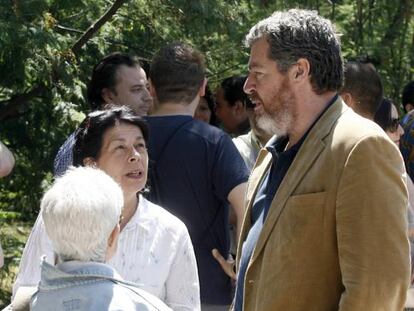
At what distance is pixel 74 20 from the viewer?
6.73 metres

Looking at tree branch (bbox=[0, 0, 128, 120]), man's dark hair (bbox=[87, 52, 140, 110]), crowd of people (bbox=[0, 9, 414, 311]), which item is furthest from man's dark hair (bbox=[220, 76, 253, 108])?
crowd of people (bbox=[0, 9, 414, 311])

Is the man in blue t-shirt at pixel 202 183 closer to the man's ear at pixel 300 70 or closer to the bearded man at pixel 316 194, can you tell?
the bearded man at pixel 316 194

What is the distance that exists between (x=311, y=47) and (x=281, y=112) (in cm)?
24

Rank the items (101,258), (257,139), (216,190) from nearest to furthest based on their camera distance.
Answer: (101,258), (216,190), (257,139)

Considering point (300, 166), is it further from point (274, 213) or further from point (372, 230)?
point (372, 230)

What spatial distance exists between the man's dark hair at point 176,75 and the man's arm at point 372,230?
6.33ft

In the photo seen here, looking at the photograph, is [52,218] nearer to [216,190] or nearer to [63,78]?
[216,190]

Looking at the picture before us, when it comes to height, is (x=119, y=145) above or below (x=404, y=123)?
above

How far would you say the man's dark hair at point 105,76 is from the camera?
5.12 metres

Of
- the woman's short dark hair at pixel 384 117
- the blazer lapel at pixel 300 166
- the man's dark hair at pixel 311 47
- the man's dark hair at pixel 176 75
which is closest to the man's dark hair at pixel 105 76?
the man's dark hair at pixel 176 75

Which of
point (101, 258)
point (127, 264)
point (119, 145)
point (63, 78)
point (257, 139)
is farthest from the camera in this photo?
point (63, 78)

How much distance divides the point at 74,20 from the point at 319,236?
163 inches

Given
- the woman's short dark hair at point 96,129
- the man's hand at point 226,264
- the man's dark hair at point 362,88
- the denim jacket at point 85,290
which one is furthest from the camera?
the man's dark hair at point 362,88

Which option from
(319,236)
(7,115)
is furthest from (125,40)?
(319,236)
